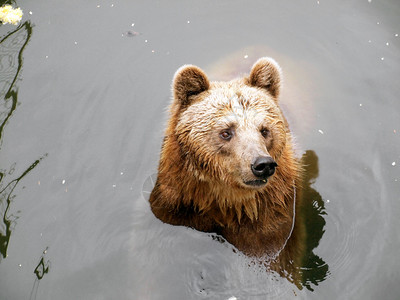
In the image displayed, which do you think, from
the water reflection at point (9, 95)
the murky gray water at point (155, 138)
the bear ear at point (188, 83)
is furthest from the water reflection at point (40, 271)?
the bear ear at point (188, 83)

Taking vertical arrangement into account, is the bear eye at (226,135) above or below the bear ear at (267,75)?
below

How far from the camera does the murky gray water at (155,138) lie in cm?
543

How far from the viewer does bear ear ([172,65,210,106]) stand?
4719 millimetres

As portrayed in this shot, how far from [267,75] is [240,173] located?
1.07 meters

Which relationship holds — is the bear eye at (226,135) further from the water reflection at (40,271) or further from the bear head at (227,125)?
the water reflection at (40,271)

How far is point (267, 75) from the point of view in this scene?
16.3 ft

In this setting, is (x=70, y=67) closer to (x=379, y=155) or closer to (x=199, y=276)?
(x=199, y=276)

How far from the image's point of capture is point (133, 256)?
Answer: 556cm

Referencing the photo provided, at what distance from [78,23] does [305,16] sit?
3343mm

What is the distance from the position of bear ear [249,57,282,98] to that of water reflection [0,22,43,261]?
2.84m

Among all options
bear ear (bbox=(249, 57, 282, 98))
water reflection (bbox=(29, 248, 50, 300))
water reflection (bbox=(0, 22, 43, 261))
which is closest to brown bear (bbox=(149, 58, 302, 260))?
bear ear (bbox=(249, 57, 282, 98))

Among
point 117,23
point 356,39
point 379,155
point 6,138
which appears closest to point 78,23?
point 117,23

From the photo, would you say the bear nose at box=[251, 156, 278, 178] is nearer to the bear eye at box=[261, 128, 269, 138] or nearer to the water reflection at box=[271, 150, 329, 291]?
the bear eye at box=[261, 128, 269, 138]

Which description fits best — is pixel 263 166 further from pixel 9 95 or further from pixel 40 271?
pixel 9 95
